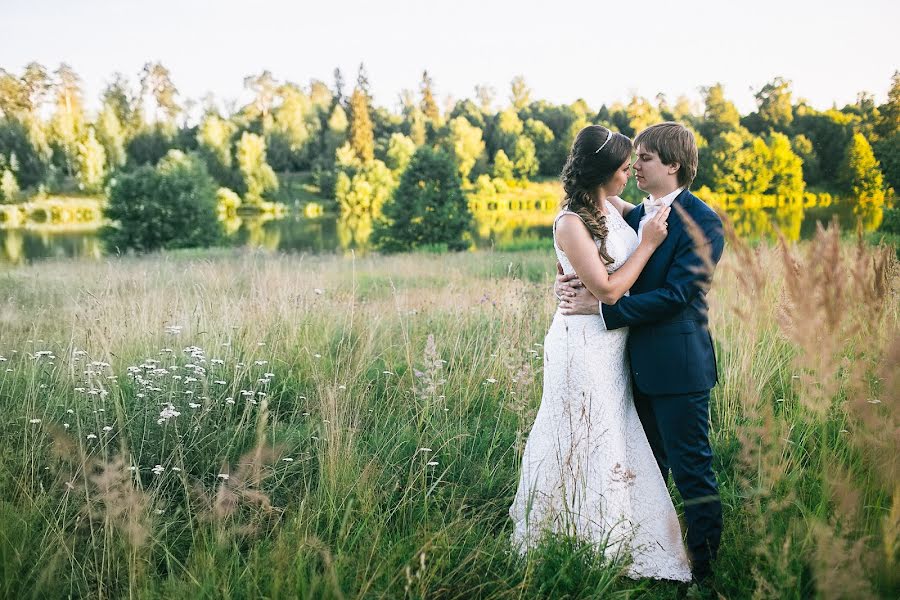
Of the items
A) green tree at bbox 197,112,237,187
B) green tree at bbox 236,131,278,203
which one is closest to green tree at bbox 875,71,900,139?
green tree at bbox 236,131,278,203

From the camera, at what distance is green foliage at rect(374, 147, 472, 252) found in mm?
23656

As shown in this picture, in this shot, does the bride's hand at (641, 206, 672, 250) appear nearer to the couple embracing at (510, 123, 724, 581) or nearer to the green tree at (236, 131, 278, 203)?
the couple embracing at (510, 123, 724, 581)

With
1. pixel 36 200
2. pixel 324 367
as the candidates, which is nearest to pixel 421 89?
pixel 36 200

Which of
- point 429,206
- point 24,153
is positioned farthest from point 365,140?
point 429,206

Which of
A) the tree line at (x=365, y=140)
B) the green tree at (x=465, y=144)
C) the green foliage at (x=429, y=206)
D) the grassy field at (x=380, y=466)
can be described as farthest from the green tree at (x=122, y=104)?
the grassy field at (x=380, y=466)

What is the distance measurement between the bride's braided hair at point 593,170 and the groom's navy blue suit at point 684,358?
28 cm

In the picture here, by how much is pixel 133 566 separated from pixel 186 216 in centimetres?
2718

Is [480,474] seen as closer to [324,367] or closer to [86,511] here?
[324,367]

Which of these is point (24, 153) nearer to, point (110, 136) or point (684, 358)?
point (110, 136)

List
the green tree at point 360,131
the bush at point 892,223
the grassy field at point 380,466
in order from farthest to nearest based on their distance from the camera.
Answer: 1. the green tree at point 360,131
2. the bush at point 892,223
3. the grassy field at point 380,466

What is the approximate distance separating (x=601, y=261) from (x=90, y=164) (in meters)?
59.1

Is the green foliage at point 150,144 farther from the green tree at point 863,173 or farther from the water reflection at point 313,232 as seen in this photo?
the green tree at point 863,173

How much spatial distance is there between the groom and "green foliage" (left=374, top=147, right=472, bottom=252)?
21.6m

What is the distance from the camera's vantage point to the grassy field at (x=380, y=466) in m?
1.87
